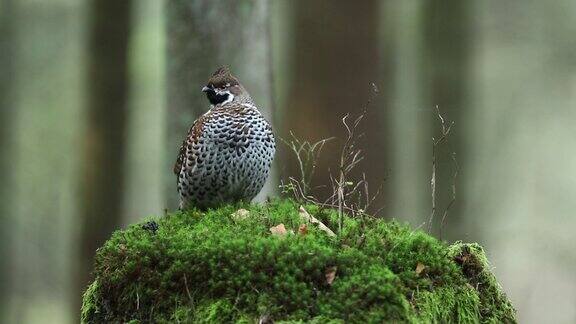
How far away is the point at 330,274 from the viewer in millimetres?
Result: 3990

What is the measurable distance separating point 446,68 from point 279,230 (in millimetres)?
8120

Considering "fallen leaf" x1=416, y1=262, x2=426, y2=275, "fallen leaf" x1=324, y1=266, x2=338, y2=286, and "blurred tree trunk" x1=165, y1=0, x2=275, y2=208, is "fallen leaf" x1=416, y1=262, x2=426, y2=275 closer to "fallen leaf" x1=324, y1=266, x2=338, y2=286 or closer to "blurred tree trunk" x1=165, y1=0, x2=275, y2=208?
"fallen leaf" x1=324, y1=266, x2=338, y2=286

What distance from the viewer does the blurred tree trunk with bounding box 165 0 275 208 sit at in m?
6.95

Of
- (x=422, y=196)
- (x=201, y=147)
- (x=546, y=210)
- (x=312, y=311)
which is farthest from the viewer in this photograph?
(x=546, y=210)

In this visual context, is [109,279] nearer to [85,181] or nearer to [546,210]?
[85,181]

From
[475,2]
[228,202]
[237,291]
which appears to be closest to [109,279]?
[237,291]

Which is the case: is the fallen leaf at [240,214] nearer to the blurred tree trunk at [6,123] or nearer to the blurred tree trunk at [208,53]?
the blurred tree trunk at [208,53]

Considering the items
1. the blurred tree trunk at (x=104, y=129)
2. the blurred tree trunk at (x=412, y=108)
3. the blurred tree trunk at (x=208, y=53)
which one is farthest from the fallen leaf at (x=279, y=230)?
the blurred tree trunk at (x=412, y=108)

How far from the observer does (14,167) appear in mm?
18156

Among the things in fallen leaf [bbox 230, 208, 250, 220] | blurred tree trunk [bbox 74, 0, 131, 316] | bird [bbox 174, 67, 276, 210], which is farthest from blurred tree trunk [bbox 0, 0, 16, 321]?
fallen leaf [bbox 230, 208, 250, 220]

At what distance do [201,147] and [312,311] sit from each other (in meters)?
2.15

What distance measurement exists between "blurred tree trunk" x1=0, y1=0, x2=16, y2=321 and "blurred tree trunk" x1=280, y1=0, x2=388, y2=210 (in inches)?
360

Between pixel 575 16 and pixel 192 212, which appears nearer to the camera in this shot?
pixel 192 212

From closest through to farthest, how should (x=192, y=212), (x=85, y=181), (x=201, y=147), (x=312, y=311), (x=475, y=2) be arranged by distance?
(x=312, y=311)
(x=192, y=212)
(x=201, y=147)
(x=85, y=181)
(x=475, y=2)
